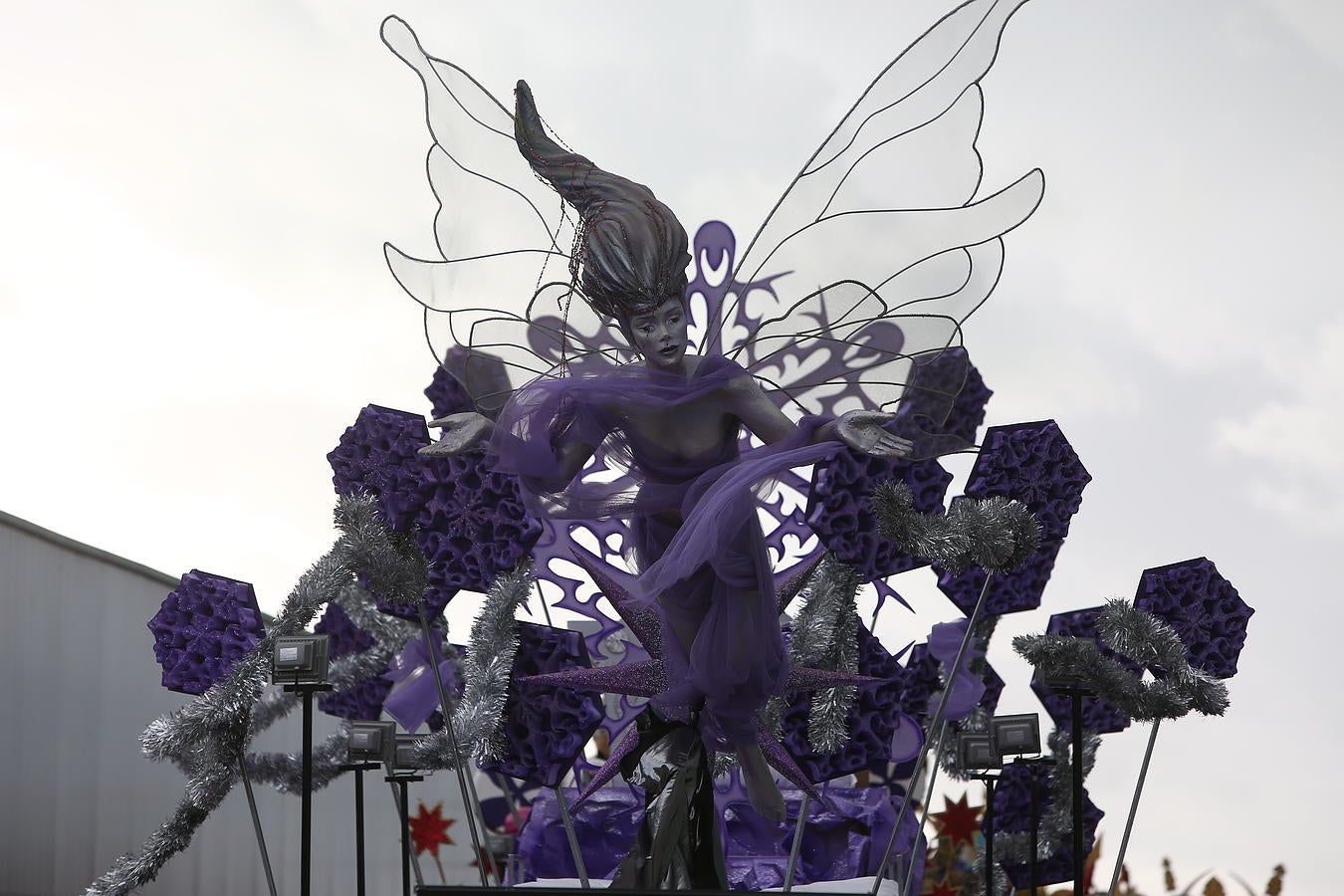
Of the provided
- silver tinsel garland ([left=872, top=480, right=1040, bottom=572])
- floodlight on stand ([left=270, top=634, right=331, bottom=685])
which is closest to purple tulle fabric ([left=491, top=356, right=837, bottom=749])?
silver tinsel garland ([left=872, top=480, right=1040, bottom=572])

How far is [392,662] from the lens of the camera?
5.69 m

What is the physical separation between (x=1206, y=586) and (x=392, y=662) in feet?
9.37

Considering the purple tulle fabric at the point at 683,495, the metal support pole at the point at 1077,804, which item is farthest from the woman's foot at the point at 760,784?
the metal support pole at the point at 1077,804

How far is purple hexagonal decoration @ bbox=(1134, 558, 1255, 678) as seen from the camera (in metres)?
4.77

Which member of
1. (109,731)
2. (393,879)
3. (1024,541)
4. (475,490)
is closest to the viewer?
(1024,541)

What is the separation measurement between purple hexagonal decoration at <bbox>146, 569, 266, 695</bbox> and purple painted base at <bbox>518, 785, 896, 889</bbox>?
4.98 ft

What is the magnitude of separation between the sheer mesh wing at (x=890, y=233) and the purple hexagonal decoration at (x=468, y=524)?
810 mm

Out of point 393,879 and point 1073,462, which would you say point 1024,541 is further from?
point 393,879

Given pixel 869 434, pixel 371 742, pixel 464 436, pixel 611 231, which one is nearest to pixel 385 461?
pixel 464 436

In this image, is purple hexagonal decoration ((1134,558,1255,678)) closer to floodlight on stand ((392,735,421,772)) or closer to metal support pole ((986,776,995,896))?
metal support pole ((986,776,995,896))

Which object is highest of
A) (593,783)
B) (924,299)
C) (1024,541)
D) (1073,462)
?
(924,299)

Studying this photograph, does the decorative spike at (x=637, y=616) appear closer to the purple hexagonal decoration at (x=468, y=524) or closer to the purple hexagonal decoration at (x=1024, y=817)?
the purple hexagonal decoration at (x=468, y=524)

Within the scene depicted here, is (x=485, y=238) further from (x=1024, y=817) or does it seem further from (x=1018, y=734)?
(x=1024, y=817)

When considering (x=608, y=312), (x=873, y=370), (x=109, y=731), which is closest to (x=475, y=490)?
(x=608, y=312)
